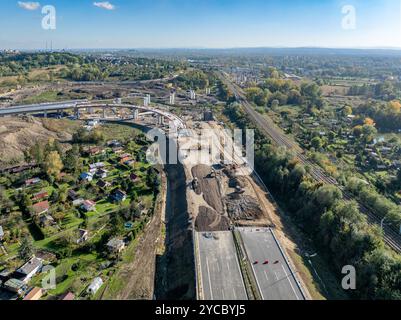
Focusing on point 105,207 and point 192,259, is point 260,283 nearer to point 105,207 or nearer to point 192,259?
point 192,259

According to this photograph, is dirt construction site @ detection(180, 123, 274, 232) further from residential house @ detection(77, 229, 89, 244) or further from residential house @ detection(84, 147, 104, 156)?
residential house @ detection(84, 147, 104, 156)

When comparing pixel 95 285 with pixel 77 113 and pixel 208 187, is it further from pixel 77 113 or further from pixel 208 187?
pixel 77 113

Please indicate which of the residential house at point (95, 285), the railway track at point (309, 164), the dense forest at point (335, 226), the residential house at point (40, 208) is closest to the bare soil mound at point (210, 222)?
the dense forest at point (335, 226)

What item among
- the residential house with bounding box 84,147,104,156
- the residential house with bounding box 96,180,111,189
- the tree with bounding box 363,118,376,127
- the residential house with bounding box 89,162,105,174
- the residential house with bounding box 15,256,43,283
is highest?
the tree with bounding box 363,118,376,127

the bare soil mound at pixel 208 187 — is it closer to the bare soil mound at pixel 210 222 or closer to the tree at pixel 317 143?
the bare soil mound at pixel 210 222

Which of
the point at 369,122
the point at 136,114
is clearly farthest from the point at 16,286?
the point at 369,122

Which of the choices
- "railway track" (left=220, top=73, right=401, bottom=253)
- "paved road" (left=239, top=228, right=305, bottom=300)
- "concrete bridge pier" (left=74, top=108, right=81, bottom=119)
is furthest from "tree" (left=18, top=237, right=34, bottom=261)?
"concrete bridge pier" (left=74, top=108, right=81, bottom=119)
